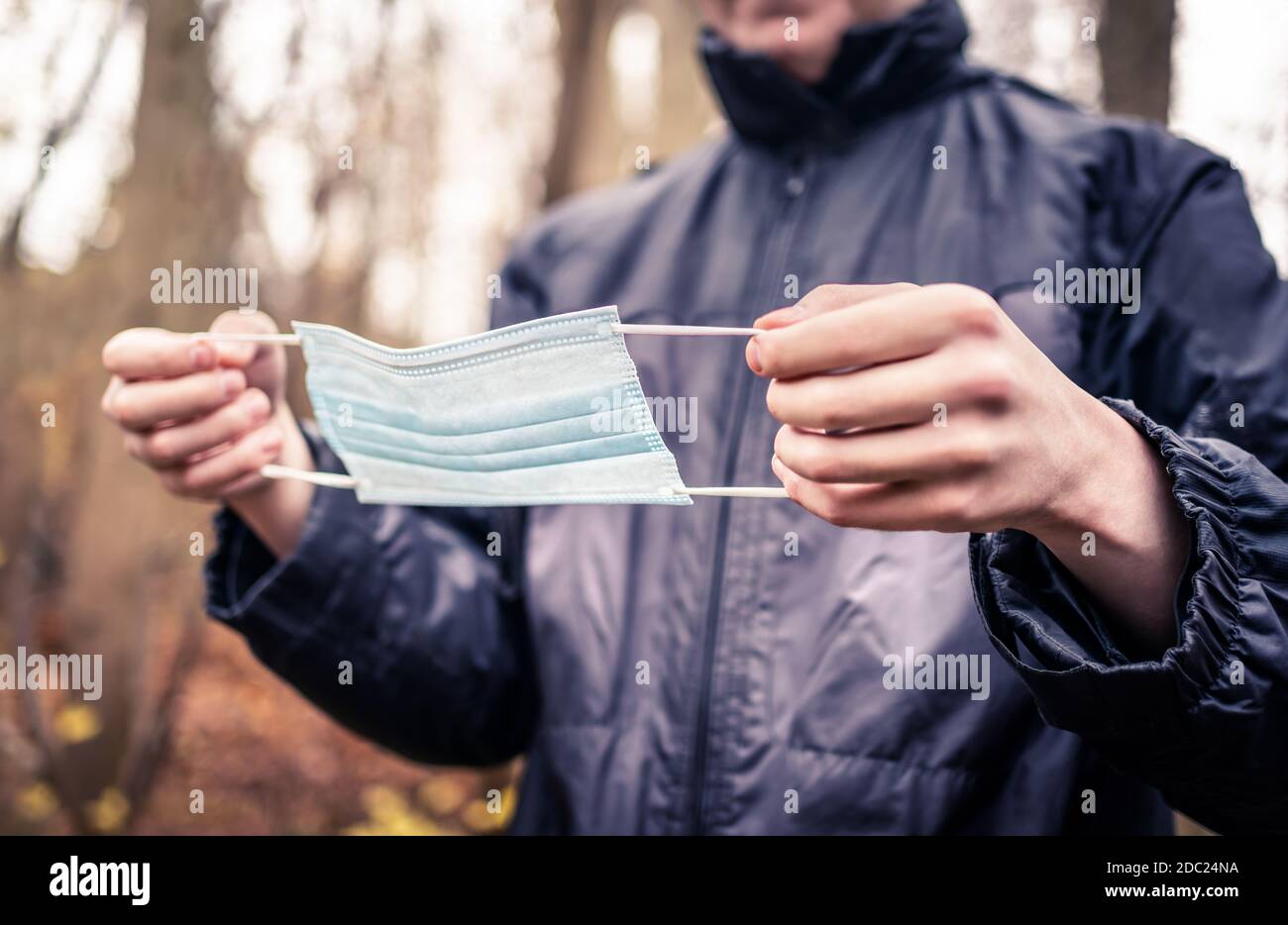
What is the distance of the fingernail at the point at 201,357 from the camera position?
152 centimetres

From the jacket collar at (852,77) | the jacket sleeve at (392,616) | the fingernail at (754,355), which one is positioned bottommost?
the jacket sleeve at (392,616)

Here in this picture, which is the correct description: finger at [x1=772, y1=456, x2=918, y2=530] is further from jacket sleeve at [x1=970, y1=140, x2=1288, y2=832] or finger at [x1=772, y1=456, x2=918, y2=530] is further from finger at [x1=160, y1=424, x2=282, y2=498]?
finger at [x1=160, y1=424, x2=282, y2=498]

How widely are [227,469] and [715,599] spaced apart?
0.90 meters

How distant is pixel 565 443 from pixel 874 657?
63 centimetres

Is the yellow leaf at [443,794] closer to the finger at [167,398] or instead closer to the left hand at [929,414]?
the finger at [167,398]

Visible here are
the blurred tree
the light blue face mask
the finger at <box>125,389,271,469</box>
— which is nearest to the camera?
the light blue face mask

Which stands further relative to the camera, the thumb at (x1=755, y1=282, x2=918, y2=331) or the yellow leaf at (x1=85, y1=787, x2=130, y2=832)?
the yellow leaf at (x1=85, y1=787, x2=130, y2=832)

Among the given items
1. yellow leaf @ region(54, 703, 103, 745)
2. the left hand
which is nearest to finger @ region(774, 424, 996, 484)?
the left hand

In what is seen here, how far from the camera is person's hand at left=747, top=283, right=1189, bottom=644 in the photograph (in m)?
0.87

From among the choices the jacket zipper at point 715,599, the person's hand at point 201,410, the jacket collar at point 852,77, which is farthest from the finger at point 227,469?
the jacket collar at point 852,77

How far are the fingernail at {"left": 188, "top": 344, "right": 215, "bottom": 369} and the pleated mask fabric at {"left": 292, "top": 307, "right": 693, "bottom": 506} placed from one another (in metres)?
0.18

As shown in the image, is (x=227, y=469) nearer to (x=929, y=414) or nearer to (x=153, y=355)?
(x=153, y=355)

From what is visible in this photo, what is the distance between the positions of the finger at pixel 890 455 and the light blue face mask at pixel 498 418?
0.65 ft

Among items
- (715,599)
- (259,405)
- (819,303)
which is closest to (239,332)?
(259,405)
